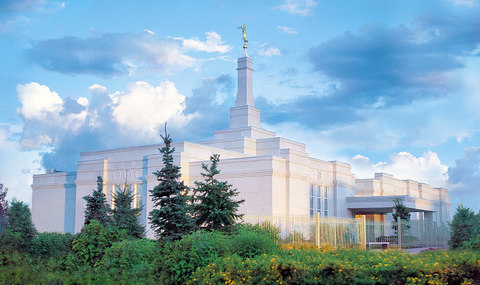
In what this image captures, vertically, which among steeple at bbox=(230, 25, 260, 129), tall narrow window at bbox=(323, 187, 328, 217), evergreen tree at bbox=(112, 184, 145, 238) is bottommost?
evergreen tree at bbox=(112, 184, 145, 238)

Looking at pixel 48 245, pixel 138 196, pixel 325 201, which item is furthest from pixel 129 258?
pixel 325 201

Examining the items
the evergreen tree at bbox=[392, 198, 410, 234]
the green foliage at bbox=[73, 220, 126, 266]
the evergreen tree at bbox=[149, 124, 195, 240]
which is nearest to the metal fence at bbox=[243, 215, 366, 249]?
the evergreen tree at bbox=[149, 124, 195, 240]

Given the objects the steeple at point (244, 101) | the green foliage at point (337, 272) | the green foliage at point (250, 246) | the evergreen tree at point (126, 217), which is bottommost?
the green foliage at point (337, 272)

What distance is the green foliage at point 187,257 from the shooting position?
12836 millimetres

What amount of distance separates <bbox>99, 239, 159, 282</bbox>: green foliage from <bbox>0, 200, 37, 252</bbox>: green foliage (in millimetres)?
8576

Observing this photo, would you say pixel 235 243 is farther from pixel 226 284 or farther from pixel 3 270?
pixel 3 270

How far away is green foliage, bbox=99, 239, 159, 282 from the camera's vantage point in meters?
13.6

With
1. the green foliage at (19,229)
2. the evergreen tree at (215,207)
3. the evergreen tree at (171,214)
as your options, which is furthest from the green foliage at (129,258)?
the green foliage at (19,229)

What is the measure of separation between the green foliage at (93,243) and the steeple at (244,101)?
81.1ft

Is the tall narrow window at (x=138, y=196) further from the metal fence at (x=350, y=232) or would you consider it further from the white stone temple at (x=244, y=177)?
the metal fence at (x=350, y=232)

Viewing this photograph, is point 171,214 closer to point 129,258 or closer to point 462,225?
point 129,258

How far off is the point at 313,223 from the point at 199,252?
1221 centimetres

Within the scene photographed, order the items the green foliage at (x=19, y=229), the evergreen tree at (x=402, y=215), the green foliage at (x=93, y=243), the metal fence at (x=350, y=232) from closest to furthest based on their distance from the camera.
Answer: the green foliage at (x=93, y=243) → the green foliage at (x=19, y=229) → the metal fence at (x=350, y=232) → the evergreen tree at (x=402, y=215)

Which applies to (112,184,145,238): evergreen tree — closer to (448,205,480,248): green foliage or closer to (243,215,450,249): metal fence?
(243,215,450,249): metal fence
